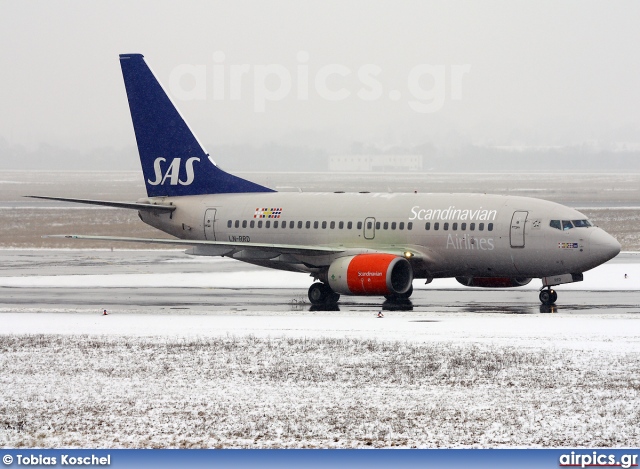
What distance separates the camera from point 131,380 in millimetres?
20109

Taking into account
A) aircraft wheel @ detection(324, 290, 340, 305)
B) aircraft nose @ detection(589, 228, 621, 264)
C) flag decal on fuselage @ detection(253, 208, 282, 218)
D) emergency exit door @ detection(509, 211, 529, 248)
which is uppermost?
flag decal on fuselage @ detection(253, 208, 282, 218)

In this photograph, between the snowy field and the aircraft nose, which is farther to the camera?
the aircraft nose

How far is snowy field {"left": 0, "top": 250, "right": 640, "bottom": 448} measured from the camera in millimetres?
15984

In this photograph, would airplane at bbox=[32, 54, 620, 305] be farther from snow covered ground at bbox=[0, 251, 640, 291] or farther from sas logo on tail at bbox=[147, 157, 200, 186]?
snow covered ground at bbox=[0, 251, 640, 291]

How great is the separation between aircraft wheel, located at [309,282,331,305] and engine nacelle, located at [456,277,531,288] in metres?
4.80

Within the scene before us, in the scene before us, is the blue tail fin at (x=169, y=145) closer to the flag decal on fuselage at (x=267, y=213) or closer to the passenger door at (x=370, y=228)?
the flag decal on fuselage at (x=267, y=213)

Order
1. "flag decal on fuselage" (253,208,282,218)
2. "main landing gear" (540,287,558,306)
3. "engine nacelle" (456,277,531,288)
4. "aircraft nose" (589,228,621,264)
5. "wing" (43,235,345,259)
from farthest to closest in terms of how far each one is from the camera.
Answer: "flag decal on fuselage" (253,208,282,218), "engine nacelle" (456,277,531,288), "wing" (43,235,345,259), "main landing gear" (540,287,558,306), "aircraft nose" (589,228,621,264)

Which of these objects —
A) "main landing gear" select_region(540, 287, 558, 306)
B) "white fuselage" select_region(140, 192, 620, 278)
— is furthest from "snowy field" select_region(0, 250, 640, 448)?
"white fuselage" select_region(140, 192, 620, 278)

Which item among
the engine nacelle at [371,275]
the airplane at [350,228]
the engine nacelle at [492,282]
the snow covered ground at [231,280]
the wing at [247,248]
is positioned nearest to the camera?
the engine nacelle at [371,275]

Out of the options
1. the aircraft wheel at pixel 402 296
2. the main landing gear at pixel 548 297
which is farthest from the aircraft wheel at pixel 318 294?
the main landing gear at pixel 548 297

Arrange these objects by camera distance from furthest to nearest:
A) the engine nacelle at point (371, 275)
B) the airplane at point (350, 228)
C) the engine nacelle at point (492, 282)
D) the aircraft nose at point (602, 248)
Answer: the engine nacelle at point (492, 282)
the airplane at point (350, 228)
the engine nacelle at point (371, 275)
the aircraft nose at point (602, 248)

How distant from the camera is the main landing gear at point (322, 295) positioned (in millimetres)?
35625

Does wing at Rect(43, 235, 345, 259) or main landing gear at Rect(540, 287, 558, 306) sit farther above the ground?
wing at Rect(43, 235, 345, 259)

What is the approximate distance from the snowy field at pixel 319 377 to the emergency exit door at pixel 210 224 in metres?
6.77
